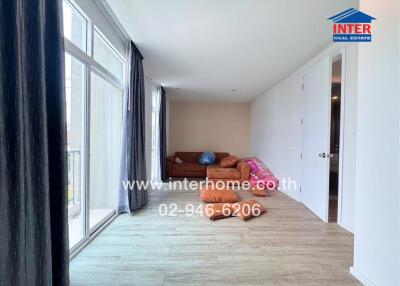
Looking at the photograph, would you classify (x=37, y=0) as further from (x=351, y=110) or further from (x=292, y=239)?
(x=351, y=110)

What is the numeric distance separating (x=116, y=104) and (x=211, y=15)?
5.83 feet

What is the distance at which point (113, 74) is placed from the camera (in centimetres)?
288

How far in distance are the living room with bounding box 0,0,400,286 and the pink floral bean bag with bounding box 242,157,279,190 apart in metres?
0.23

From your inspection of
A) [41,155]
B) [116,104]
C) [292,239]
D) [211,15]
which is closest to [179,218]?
[292,239]

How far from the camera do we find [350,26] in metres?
2.23

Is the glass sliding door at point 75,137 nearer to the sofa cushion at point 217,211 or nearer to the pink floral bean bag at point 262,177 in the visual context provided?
the sofa cushion at point 217,211

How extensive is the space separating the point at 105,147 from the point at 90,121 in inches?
35.0

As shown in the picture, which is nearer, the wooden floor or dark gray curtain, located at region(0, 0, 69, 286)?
dark gray curtain, located at region(0, 0, 69, 286)

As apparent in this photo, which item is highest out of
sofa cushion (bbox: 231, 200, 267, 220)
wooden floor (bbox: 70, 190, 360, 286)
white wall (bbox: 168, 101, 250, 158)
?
white wall (bbox: 168, 101, 250, 158)

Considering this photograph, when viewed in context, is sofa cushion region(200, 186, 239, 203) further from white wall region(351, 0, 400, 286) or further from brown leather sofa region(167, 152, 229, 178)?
brown leather sofa region(167, 152, 229, 178)

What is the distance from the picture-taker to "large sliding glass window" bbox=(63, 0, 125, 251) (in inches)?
84.5

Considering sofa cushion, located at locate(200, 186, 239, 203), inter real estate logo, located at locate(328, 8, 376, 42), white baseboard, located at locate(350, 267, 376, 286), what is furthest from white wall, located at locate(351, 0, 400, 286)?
sofa cushion, located at locate(200, 186, 239, 203)

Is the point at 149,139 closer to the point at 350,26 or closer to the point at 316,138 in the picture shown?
the point at 316,138

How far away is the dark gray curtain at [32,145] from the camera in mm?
→ 1013
